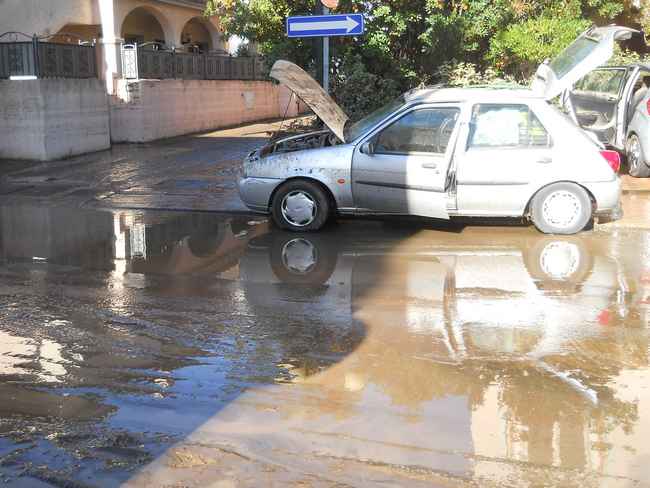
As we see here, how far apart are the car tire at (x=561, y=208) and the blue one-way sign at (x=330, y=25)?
3.96 metres

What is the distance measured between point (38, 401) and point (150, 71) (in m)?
16.8

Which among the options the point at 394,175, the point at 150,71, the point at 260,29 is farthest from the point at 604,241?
the point at 150,71

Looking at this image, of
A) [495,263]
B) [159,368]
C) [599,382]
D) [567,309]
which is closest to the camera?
[599,382]

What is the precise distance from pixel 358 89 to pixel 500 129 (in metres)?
5.72

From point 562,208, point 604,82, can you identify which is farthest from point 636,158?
point 562,208

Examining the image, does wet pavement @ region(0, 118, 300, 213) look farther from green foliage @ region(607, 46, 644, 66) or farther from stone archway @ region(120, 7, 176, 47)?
green foliage @ region(607, 46, 644, 66)

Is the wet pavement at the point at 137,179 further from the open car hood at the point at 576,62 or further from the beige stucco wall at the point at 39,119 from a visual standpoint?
the open car hood at the point at 576,62

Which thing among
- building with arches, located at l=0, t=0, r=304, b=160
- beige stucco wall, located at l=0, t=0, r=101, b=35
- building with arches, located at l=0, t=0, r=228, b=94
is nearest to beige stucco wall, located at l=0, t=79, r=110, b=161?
building with arches, located at l=0, t=0, r=304, b=160

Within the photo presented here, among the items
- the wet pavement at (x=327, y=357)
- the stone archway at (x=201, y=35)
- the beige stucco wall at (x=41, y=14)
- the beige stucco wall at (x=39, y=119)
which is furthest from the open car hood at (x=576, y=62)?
the stone archway at (x=201, y=35)

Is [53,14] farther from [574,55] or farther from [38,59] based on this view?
[574,55]

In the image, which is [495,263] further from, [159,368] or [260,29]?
[260,29]

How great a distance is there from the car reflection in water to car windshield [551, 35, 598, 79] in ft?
7.69

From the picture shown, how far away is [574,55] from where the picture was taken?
9.04m

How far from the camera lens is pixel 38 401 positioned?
442 cm
